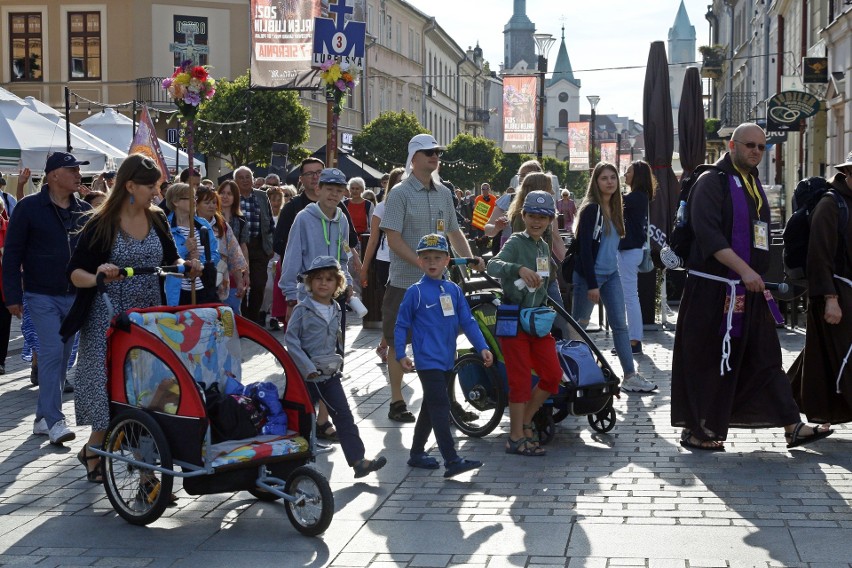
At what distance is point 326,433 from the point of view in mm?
8031

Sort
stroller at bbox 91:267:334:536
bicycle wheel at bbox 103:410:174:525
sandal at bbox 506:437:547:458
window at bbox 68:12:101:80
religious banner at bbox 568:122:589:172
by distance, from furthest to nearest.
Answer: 1. religious banner at bbox 568:122:589:172
2. window at bbox 68:12:101:80
3. sandal at bbox 506:437:547:458
4. bicycle wheel at bbox 103:410:174:525
5. stroller at bbox 91:267:334:536

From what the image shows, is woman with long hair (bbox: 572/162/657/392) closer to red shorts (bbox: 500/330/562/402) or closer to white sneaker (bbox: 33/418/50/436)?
red shorts (bbox: 500/330/562/402)

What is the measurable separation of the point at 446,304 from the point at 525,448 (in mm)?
1085

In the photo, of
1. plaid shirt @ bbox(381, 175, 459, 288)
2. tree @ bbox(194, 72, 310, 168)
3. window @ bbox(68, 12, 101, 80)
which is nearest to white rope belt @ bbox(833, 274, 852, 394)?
plaid shirt @ bbox(381, 175, 459, 288)

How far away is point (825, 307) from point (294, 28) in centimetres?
1009

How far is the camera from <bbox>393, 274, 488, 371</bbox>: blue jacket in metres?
6.80

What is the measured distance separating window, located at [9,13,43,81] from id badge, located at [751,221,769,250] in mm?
37795

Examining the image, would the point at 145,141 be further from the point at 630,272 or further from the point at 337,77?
the point at 630,272

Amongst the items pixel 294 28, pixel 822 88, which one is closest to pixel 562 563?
pixel 294 28

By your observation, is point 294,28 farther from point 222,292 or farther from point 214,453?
point 214,453

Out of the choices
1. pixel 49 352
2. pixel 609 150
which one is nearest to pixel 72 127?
pixel 49 352

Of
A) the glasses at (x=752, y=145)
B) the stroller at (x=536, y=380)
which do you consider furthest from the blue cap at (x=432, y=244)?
the glasses at (x=752, y=145)

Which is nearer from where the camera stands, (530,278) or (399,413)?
(530,278)

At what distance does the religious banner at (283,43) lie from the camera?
16.0 meters
